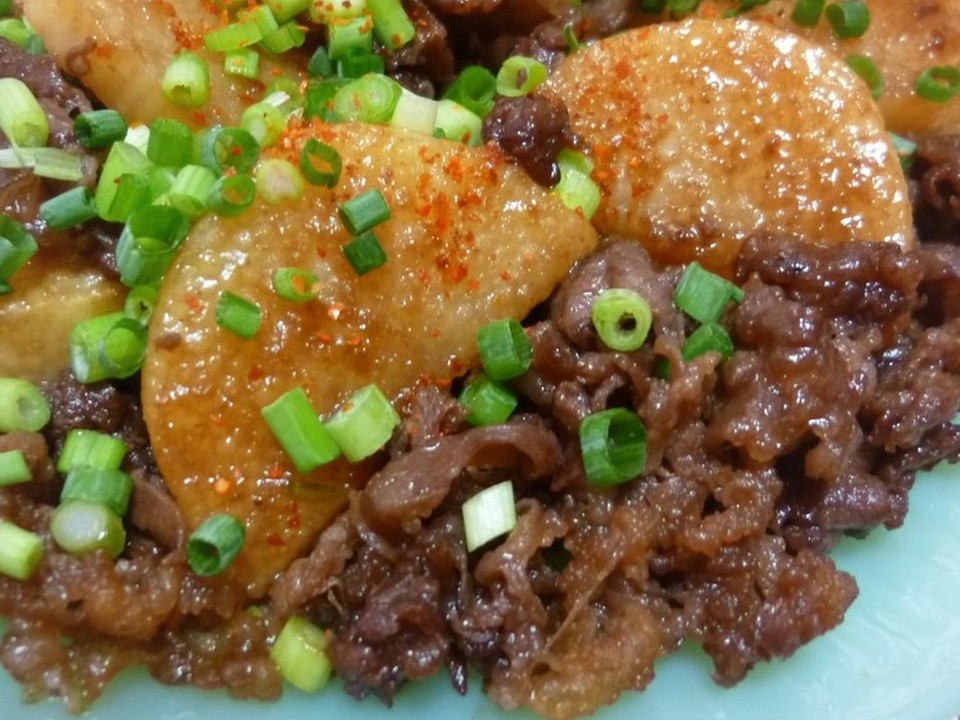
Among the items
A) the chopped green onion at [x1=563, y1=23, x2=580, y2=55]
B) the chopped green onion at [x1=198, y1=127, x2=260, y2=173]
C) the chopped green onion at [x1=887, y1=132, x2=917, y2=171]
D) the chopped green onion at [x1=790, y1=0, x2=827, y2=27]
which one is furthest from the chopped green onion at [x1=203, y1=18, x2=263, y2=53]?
the chopped green onion at [x1=887, y1=132, x2=917, y2=171]

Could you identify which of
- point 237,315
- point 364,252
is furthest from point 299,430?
point 364,252

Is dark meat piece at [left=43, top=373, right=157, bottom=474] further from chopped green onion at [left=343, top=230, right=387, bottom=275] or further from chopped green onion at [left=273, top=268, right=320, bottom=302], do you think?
chopped green onion at [left=343, top=230, right=387, bottom=275]

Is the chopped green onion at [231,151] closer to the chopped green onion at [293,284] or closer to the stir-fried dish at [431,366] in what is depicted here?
the stir-fried dish at [431,366]

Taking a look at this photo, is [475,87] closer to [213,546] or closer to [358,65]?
[358,65]

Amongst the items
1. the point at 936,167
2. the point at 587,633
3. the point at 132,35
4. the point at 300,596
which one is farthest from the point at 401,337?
the point at 936,167

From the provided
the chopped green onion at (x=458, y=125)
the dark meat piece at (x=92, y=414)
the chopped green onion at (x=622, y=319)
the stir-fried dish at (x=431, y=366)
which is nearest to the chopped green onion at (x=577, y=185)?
the stir-fried dish at (x=431, y=366)

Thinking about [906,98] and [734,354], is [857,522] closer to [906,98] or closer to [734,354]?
[734,354]
